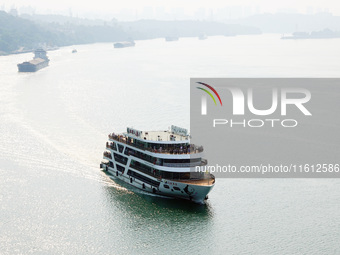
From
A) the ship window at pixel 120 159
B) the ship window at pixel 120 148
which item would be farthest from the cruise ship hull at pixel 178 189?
the ship window at pixel 120 148

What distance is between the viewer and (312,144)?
63219 millimetres

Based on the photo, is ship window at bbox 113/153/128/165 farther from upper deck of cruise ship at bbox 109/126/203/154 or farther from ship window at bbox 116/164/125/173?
upper deck of cruise ship at bbox 109/126/203/154

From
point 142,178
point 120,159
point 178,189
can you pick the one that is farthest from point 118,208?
point 120,159

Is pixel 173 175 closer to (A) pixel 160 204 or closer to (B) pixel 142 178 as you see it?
(A) pixel 160 204

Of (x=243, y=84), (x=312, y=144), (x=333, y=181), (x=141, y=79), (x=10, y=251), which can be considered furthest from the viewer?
(x=141, y=79)

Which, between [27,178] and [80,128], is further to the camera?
[80,128]

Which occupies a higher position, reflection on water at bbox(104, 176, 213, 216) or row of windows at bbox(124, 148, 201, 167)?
row of windows at bbox(124, 148, 201, 167)

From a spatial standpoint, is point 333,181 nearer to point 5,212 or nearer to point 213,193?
point 213,193

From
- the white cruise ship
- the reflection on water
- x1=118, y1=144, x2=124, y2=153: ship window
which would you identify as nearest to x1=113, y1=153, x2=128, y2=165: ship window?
the white cruise ship

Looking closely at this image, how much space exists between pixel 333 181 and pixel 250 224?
13056mm

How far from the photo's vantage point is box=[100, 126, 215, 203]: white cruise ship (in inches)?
1754

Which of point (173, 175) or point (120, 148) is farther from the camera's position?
point (120, 148)

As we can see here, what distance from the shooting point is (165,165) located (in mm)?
45469

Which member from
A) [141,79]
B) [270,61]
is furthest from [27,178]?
[270,61]
